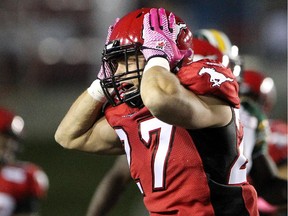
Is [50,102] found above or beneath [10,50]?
beneath

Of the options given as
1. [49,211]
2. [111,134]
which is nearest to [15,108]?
[49,211]

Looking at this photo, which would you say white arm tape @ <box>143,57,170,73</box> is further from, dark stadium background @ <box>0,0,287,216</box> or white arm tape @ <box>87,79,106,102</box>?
dark stadium background @ <box>0,0,287,216</box>

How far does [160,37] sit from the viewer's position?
8.49 ft

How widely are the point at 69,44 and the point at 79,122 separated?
19.9 feet

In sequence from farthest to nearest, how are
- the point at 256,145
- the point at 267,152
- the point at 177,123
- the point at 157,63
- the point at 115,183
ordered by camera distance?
the point at 267,152
the point at 256,145
the point at 115,183
the point at 157,63
the point at 177,123

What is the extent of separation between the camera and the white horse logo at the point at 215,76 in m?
2.51

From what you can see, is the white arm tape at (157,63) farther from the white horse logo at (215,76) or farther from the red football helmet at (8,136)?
the red football helmet at (8,136)

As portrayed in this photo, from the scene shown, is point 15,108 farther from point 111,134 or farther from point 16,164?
A: point 111,134

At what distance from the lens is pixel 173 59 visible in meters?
2.64

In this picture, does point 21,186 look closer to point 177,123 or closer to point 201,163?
point 201,163

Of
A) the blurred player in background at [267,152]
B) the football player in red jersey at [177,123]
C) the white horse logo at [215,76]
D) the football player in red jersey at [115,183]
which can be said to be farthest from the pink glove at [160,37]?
the blurred player in background at [267,152]

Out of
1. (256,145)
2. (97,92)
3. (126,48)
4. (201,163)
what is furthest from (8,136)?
(201,163)

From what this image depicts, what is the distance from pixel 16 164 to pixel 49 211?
1.89 metres

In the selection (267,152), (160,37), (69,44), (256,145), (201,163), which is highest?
(160,37)
